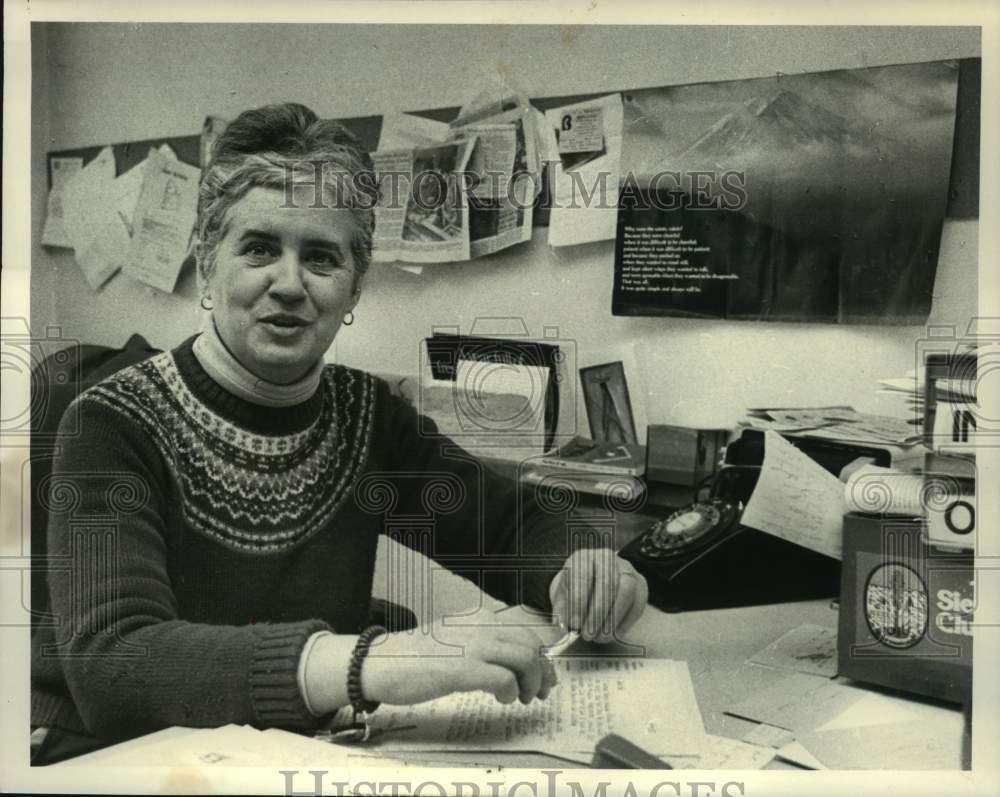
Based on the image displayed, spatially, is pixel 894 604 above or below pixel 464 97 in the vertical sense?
below

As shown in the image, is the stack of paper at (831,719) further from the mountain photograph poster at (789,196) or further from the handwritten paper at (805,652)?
the mountain photograph poster at (789,196)

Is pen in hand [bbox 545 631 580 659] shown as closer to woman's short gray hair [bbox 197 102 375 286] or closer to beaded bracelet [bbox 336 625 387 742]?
beaded bracelet [bbox 336 625 387 742]

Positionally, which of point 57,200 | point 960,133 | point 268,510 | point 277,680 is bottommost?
point 277,680

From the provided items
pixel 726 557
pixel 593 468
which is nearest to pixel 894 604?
pixel 726 557

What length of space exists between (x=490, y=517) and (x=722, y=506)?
0.33 metres

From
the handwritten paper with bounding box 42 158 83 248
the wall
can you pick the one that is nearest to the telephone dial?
the wall

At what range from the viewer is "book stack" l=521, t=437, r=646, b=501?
1465 mm

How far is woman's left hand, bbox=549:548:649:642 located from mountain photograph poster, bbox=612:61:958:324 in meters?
0.36

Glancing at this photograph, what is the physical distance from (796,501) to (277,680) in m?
0.76

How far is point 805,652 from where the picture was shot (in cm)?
148

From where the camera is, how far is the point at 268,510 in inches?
56.7

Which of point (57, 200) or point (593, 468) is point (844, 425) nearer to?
point (593, 468)

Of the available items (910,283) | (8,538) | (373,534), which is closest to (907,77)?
(910,283)

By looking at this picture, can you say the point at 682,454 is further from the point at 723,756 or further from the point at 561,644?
the point at 723,756
